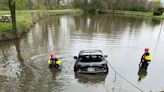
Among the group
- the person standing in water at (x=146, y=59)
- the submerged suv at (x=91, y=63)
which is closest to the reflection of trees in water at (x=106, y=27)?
the person standing in water at (x=146, y=59)

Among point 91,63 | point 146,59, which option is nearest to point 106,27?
point 146,59

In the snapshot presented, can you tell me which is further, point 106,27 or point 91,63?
point 106,27

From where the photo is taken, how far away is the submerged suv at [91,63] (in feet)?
47.1

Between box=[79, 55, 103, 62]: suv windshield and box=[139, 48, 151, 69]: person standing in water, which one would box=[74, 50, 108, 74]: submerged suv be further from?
box=[139, 48, 151, 69]: person standing in water

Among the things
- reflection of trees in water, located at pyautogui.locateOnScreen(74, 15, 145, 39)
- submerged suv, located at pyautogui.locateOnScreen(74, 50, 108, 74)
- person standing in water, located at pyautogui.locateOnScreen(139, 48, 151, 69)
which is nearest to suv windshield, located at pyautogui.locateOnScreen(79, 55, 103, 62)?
submerged suv, located at pyautogui.locateOnScreen(74, 50, 108, 74)

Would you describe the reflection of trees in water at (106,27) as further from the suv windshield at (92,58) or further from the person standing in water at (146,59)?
the suv windshield at (92,58)

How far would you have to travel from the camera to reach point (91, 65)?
1432 cm

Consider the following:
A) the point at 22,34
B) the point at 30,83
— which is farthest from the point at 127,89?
the point at 22,34

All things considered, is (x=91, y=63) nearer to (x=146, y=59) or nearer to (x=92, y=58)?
(x=92, y=58)

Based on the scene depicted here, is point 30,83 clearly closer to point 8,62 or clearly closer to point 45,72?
point 45,72

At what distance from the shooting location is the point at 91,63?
566 inches

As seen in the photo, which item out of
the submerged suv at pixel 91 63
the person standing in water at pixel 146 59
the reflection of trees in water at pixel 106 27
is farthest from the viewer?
the reflection of trees in water at pixel 106 27

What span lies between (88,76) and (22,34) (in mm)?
18650

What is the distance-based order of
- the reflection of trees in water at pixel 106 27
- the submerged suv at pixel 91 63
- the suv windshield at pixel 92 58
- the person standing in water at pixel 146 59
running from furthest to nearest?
1. the reflection of trees in water at pixel 106 27
2. the person standing in water at pixel 146 59
3. the suv windshield at pixel 92 58
4. the submerged suv at pixel 91 63
